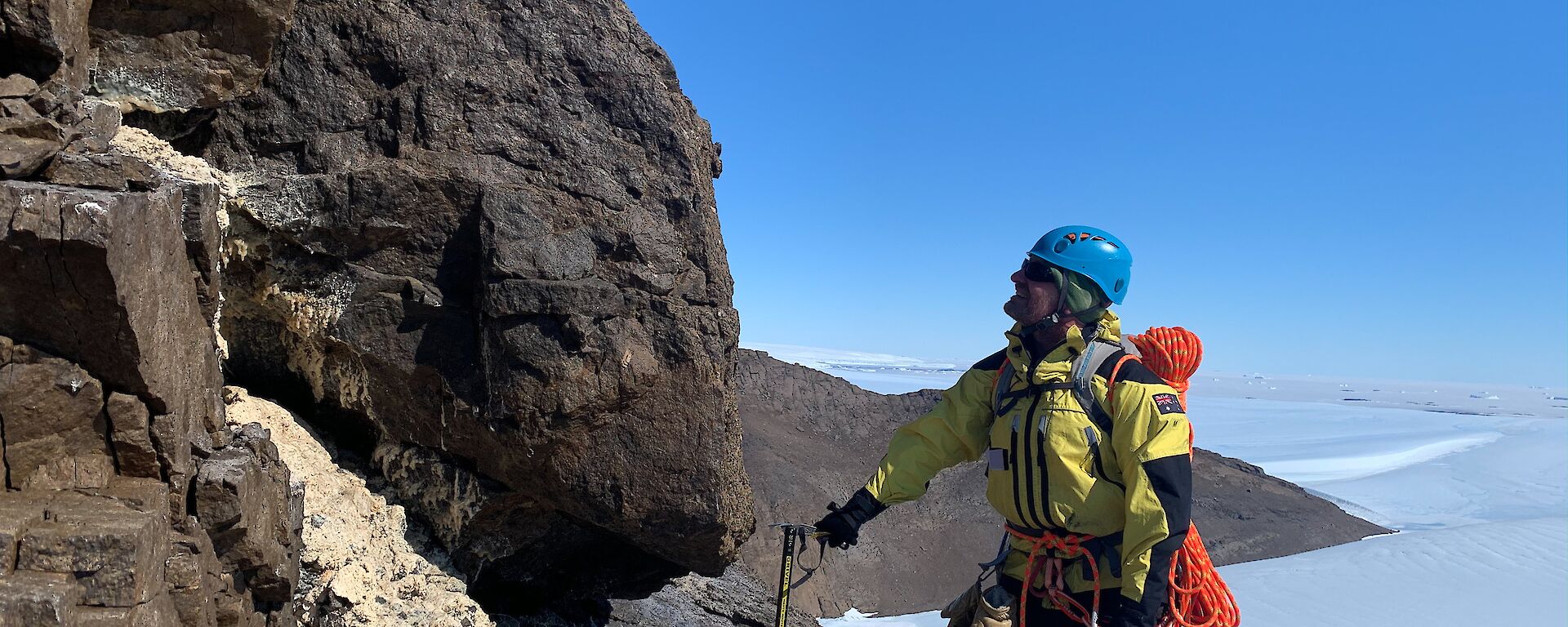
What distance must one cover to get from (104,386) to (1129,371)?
349 cm

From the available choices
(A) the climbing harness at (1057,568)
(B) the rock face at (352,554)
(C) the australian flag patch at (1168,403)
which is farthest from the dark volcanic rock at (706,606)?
(C) the australian flag patch at (1168,403)

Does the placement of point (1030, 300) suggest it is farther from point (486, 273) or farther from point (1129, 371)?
point (486, 273)

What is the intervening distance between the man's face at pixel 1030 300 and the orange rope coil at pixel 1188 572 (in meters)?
0.47

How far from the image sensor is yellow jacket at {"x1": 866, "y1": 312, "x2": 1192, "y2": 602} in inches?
114

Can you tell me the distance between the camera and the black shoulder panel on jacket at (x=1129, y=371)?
122 inches

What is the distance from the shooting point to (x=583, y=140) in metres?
4.72

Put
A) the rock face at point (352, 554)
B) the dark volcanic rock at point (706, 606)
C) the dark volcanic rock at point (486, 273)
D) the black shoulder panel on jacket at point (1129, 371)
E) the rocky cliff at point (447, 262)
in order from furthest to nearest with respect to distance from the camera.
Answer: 1. the dark volcanic rock at point (706, 606)
2. the dark volcanic rock at point (486, 273)
3. the rock face at point (352, 554)
4. the rocky cliff at point (447, 262)
5. the black shoulder panel on jacket at point (1129, 371)

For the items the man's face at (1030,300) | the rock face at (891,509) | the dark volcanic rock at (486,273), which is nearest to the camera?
the man's face at (1030,300)

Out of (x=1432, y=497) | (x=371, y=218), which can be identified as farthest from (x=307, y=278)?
(x=1432, y=497)

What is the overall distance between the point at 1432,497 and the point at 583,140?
27.0 meters

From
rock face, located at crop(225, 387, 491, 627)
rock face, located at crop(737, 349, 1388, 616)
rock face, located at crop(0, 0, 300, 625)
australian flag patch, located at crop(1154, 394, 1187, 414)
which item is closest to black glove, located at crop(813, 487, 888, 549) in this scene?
australian flag patch, located at crop(1154, 394, 1187, 414)

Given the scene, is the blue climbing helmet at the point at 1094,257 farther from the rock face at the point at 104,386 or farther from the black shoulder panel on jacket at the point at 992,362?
the rock face at the point at 104,386

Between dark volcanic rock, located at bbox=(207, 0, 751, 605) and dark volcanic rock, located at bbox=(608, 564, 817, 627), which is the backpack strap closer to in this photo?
dark volcanic rock, located at bbox=(207, 0, 751, 605)

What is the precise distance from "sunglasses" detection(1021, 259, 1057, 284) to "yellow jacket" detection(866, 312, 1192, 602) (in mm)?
220
